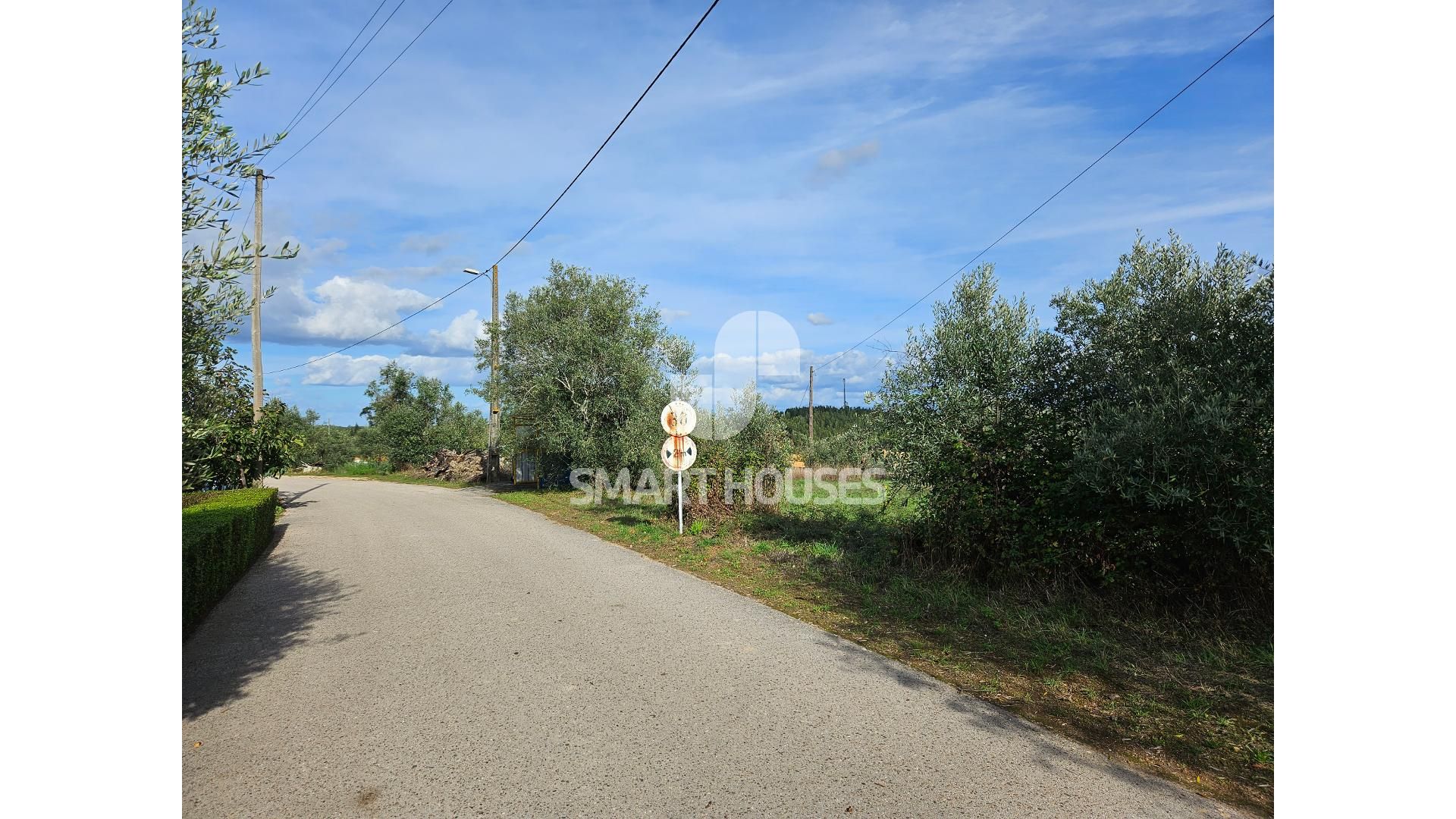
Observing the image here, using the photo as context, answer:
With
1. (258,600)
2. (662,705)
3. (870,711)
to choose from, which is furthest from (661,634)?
(258,600)

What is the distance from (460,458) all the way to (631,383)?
64.2ft

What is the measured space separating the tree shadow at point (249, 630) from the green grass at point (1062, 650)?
4.65 metres

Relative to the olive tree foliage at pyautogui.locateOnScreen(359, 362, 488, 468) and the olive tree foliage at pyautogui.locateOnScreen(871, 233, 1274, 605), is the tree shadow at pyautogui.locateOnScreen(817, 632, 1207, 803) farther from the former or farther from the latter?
the olive tree foliage at pyautogui.locateOnScreen(359, 362, 488, 468)

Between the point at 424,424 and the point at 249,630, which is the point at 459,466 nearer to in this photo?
the point at 424,424

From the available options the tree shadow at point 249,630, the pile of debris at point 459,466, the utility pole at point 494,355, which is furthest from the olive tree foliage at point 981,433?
the pile of debris at point 459,466

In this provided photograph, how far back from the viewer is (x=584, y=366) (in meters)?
22.5

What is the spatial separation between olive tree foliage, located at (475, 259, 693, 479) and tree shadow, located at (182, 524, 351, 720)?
11.2m

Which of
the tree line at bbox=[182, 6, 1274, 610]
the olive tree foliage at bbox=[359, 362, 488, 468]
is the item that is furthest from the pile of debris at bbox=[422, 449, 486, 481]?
the tree line at bbox=[182, 6, 1274, 610]

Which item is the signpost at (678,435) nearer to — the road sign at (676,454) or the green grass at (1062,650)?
the road sign at (676,454)

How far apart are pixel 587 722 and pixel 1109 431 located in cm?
517

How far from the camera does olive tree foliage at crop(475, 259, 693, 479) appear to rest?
2192cm

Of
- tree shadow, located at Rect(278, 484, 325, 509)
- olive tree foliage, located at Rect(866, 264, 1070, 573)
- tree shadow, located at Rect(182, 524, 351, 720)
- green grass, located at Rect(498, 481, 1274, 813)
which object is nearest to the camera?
green grass, located at Rect(498, 481, 1274, 813)

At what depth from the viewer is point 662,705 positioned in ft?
15.5

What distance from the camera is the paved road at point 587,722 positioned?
349 cm
